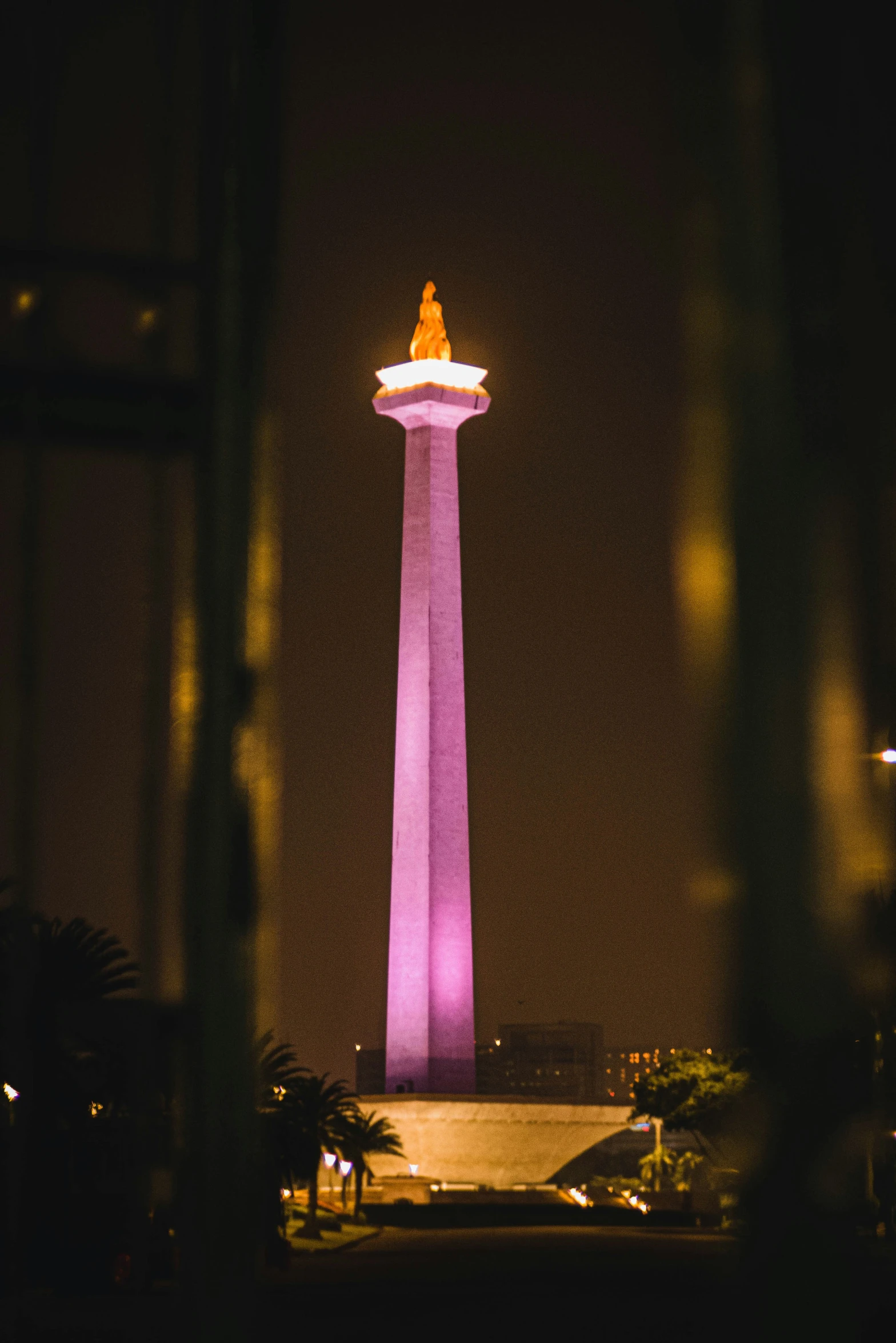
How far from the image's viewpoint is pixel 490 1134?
80312 mm

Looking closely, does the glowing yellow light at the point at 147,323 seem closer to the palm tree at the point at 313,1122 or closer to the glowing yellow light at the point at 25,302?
the glowing yellow light at the point at 25,302

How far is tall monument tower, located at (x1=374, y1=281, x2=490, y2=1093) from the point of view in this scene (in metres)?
82.4

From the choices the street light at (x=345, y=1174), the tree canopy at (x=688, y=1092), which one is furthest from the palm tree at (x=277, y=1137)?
the tree canopy at (x=688, y=1092)

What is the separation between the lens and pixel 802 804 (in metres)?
7.11

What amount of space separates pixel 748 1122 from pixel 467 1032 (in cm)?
7770

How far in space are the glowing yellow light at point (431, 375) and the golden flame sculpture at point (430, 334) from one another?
1.86 metres

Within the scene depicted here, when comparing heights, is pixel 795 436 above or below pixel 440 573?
below

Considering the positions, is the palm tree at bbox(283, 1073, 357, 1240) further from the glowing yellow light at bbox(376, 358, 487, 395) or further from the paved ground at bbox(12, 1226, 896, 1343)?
the glowing yellow light at bbox(376, 358, 487, 395)

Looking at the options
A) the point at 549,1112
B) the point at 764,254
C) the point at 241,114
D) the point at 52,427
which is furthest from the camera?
the point at 549,1112

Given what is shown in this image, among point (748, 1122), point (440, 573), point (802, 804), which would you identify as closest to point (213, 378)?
point (802, 804)

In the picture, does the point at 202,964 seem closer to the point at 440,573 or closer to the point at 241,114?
the point at 241,114

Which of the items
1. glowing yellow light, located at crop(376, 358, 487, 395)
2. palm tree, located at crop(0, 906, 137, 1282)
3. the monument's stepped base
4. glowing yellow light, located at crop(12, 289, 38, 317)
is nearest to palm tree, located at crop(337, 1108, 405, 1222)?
→ the monument's stepped base

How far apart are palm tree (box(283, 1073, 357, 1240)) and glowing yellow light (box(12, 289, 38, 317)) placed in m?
44.5

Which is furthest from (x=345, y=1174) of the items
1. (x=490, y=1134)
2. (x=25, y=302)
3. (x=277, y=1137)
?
(x=25, y=302)
